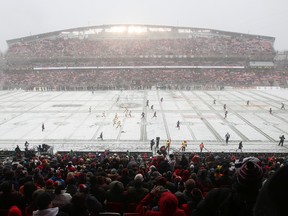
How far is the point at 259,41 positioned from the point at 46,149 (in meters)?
80.3

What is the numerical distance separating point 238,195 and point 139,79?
65755mm

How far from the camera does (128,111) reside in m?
35.8

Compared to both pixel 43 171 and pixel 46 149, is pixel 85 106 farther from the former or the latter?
pixel 43 171

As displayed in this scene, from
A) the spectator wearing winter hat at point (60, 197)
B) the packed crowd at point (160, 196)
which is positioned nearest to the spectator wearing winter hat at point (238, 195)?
the packed crowd at point (160, 196)

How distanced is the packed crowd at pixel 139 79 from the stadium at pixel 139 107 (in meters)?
0.26

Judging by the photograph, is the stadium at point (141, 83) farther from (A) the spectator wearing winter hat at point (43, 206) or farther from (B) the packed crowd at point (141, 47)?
(A) the spectator wearing winter hat at point (43, 206)

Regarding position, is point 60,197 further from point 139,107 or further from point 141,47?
point 141,47

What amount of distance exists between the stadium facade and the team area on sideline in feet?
75.3

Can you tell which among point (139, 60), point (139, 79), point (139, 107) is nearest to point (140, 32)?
point (139, 60)

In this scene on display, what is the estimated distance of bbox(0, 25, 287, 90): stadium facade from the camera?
66.6m

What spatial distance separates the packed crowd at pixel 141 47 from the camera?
77.4m

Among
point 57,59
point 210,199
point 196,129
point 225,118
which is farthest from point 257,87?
point 210,199

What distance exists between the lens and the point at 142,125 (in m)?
28.9

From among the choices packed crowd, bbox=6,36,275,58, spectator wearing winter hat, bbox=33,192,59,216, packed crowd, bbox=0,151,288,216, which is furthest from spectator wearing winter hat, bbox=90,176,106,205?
packed crowd, bbox=6,36,275,58
